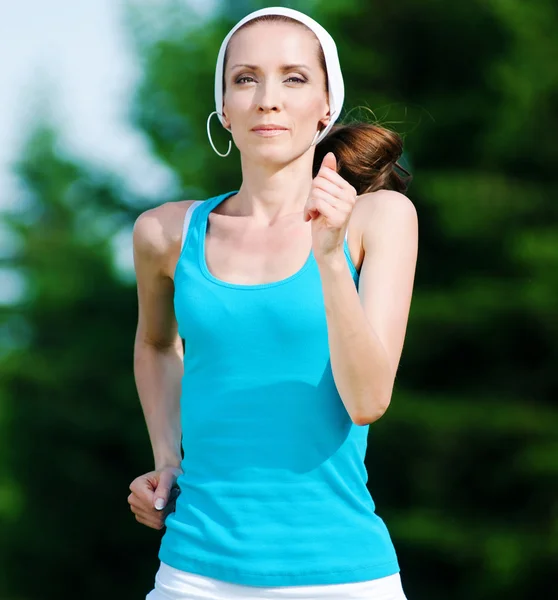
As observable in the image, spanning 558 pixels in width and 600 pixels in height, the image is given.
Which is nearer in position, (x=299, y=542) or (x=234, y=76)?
(x=299, y=542)

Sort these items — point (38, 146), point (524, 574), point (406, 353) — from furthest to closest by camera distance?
point (38, 146) < point (406, 353) < point (524, 574)

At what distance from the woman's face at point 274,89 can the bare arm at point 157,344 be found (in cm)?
24

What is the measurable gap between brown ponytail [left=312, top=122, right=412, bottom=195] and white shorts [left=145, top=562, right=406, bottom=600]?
→ 2.31 feet

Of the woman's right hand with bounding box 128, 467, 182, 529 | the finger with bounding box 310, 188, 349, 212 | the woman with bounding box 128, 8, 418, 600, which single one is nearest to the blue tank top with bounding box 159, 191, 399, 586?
the woman with bounding box 128, 8, 418, 600

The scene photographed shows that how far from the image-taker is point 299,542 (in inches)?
63.7

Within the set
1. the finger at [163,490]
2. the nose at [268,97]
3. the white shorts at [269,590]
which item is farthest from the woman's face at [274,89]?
the white shorts at [269,590]

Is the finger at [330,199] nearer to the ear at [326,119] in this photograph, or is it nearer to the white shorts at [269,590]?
the ear at [326,119]

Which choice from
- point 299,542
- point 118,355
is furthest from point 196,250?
point 118,355

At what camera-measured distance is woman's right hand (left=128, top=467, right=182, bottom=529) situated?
182 cm

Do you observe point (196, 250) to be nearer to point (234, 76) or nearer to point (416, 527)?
point (234, 76)

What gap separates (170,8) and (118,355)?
8.10 ft

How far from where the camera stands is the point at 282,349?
5.45 feet

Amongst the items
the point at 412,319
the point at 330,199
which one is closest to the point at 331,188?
the point at 330,199

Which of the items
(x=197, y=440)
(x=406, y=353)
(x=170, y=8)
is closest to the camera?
(x=197, y=440)
